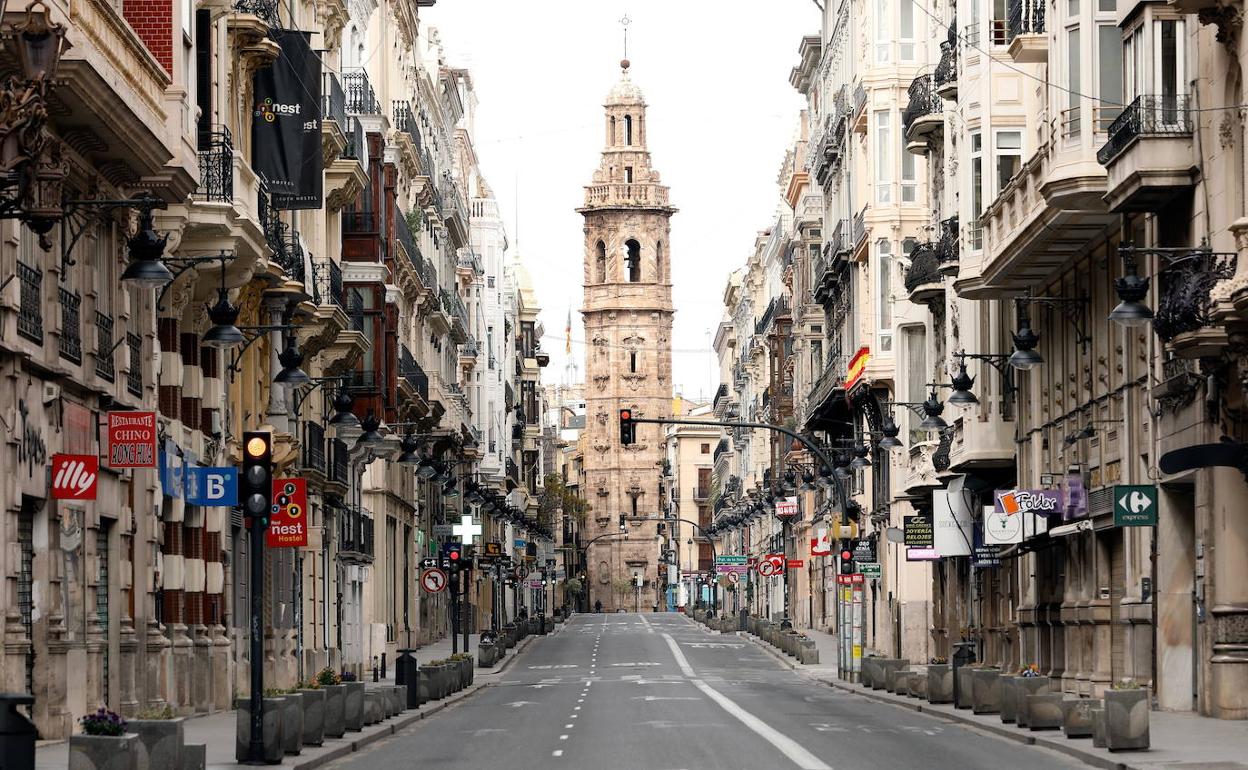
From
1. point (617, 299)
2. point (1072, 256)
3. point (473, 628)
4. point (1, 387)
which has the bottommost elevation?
point (473, 628)

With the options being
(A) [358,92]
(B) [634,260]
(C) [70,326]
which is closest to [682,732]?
(C) [70,326]

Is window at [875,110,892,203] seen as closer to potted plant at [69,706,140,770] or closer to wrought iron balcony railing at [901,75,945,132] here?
wrought iron balcony railing at [901,75,945,132]

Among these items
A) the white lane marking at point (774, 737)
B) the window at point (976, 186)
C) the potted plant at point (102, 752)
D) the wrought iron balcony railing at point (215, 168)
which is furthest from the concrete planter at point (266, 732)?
the window at point (976, 186)

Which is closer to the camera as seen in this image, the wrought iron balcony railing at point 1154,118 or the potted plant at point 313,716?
the potted plant at point 313,716

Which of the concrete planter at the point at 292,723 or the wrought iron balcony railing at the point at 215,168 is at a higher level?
the wrought iron balcony railing at the point at 215,168

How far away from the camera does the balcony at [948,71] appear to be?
4965 cm

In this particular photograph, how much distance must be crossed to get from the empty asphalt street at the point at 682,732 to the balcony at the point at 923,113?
13327mm

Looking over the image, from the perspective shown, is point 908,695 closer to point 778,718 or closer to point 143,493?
point 778,718

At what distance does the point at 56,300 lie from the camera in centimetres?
2847

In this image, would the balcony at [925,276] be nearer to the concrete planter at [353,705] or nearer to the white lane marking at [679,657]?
the white lane marking at [679,657]

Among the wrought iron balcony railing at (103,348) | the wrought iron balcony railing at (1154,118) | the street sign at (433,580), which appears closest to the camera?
the wrought iron balcony railing at (103,348)

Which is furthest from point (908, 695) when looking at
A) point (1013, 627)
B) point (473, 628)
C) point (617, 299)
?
Result: point (617, 299)

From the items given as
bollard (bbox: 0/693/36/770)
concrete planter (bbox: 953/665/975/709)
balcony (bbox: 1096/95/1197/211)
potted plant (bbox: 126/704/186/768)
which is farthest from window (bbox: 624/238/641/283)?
bollard (bbox: 0/693/36/770)

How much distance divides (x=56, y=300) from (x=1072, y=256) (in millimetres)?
20170
